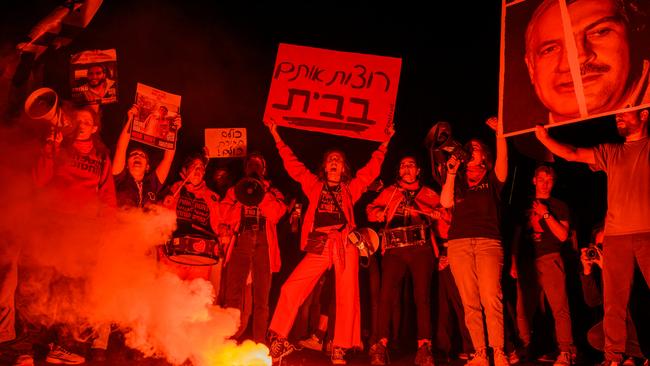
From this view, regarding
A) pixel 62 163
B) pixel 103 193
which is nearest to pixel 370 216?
pixel 103 193

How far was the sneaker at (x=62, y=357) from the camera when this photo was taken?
5.39 m

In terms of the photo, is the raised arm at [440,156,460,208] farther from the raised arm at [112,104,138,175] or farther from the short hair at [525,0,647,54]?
the raised arm at [112,104,138,175]

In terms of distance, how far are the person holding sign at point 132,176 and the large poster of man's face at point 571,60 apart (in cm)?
413

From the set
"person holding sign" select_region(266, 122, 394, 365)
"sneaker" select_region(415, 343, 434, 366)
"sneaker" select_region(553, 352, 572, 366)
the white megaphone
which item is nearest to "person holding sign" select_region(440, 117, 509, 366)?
"sneaker" select_region(415, 343, 434, 366)

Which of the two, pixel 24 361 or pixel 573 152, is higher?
pixel 573 152

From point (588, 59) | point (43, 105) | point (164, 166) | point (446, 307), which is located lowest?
point (446, 307)

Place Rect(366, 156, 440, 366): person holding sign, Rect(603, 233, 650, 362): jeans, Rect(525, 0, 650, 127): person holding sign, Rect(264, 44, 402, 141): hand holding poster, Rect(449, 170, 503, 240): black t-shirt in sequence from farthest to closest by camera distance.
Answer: Rect(264, 44, 402, 141): hand holding poster < Rect(366, 156, 440, 366): person holding sign < Rect(449, 170, 503, 240): black t-shirt < Rect(525, 0, 650, 127): person holding sign < Rect(603, 233, 650, 362): jeans

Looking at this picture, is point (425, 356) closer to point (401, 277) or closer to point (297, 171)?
point (401, 277)

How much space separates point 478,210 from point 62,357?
4.29 metres

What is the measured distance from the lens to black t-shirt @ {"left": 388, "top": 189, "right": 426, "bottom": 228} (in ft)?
22.2

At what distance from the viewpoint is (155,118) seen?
273 inches

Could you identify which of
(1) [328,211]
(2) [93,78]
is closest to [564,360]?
(1) [328,211]

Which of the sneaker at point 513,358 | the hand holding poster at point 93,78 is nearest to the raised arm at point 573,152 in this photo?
the sneaker at point 513,358

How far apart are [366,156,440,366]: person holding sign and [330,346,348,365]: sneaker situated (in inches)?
14.1
